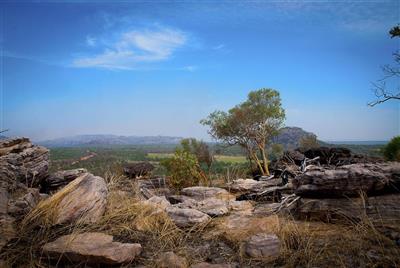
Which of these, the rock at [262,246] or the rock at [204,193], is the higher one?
the rock at [262,246]

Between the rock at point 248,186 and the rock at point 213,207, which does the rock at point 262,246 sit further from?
the rock at point 248,186

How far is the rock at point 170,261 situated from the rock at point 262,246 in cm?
98

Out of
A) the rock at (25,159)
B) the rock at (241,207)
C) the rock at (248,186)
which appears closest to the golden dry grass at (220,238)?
the rock at (241,207)

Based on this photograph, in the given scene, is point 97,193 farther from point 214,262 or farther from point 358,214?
point 358,214

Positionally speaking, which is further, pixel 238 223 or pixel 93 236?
pixel 238 223

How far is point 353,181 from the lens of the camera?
6.43 metres

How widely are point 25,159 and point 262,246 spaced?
21.4 feet

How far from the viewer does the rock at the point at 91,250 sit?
4.69 m

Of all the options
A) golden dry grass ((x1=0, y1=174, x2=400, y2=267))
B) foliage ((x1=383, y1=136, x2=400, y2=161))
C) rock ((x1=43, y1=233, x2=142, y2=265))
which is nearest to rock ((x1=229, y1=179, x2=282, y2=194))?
golden dry grass ((x1=0, y1=174, x2=400, y2=267))

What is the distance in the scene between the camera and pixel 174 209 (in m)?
6.88

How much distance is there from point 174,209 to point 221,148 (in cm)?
2237

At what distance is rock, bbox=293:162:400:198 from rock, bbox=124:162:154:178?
10977mm

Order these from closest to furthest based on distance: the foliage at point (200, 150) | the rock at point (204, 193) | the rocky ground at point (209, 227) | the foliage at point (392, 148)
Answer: the rocky ground at point (209, 227) < the rock at point (204, 193) < the foliage at point (392, 148) < the foliage at point (200, 150)

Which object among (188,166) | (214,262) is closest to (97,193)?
(214,262)
